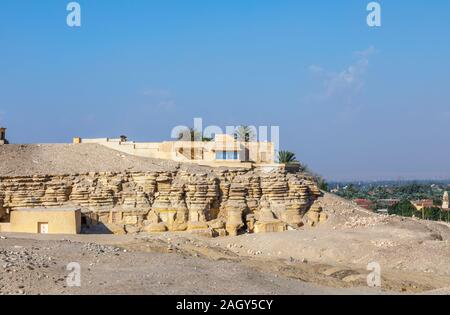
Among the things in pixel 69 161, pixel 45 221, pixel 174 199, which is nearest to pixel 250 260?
pixel 174 199

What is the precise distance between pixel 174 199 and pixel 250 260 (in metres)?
7.10

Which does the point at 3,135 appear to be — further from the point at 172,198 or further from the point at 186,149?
the point at 172,198

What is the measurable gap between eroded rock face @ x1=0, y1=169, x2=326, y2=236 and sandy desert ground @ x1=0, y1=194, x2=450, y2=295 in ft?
4.09

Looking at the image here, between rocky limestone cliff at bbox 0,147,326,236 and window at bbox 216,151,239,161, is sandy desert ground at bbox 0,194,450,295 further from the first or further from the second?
Result: window at bbox 216,151,239,161

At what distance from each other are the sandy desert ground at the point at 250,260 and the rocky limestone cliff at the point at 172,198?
122 cm

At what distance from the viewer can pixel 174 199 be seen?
29359 millimetres

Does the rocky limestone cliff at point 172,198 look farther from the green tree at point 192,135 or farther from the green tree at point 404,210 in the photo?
the green tree at point 404,210

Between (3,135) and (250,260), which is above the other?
(3,135)

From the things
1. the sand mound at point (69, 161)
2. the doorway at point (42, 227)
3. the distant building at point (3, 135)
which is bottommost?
the doorway at point (42, 227)

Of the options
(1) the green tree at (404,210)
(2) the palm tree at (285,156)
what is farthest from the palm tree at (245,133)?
(1) the green tree at (404,210)

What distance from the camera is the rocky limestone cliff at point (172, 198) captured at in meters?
28.3

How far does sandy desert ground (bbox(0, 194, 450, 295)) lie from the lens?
555 inches
